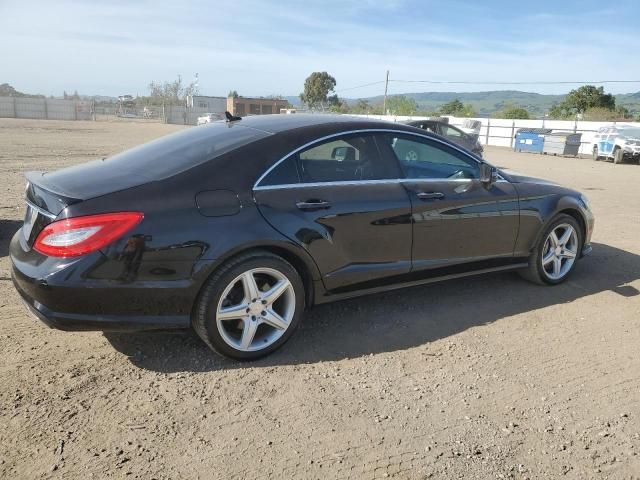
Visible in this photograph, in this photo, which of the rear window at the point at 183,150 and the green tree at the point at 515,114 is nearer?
the rear window at the point at 183,150

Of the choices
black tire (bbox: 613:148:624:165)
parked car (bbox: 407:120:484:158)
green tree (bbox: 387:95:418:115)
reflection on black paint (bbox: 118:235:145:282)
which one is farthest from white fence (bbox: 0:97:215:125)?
reflection on black paint (bbox: 118:235:145:282)

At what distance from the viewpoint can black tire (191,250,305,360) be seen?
10.5 ft

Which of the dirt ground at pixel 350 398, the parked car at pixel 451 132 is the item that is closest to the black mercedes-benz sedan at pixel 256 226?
the dirt ground at pixel 350 398

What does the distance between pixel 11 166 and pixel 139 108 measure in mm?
60738

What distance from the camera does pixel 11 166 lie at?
1284 centimetres

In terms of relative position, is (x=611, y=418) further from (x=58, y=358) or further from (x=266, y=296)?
(x=58, y=358)

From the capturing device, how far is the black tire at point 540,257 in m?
4.87

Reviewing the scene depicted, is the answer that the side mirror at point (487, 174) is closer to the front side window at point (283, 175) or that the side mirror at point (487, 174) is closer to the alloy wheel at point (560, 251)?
the alloy wheel at point (560, 251)

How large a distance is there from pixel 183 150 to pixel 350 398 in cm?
198

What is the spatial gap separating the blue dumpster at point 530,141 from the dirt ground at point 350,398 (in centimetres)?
2716

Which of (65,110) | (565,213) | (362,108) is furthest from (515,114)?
(565,213)

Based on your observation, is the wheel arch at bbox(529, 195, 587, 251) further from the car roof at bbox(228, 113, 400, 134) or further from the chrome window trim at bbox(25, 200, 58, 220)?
the chrome window trim at bbox(25, 200, 58, 220)

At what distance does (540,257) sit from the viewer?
16.1 ft

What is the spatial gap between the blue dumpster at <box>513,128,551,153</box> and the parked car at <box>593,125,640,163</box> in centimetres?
328
